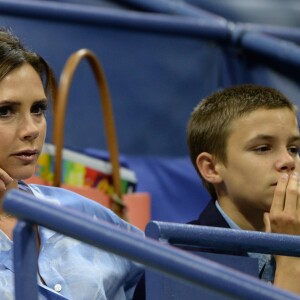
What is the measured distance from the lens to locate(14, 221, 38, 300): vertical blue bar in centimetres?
129

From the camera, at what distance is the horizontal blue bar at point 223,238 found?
4.83 feet

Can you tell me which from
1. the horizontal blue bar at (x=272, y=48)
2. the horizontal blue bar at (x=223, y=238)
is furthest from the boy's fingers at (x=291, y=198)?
the horizontal blue bar at (x=272, y=48)

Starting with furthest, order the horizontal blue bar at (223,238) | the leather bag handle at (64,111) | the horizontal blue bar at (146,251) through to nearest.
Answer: the leather bag handle at (64,111), the horizontal blue bar at (223,238), the horizontal blue bar at (146,251)

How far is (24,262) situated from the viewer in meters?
1.30

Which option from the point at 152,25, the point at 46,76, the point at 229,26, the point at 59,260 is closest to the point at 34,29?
the point at 152,25

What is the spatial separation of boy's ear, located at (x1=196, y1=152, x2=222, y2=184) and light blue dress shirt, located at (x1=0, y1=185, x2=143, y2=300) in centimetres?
35

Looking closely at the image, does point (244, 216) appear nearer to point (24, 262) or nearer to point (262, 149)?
point (262, 149)

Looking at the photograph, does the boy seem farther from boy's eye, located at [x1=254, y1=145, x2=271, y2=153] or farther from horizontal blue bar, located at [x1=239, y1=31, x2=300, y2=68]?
horizontal blue bar, located at [x1=239, y1=31, x2=300, y2=68]

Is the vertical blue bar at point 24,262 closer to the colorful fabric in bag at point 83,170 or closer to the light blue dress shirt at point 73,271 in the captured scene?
the light blue dress shirt at point 73,271

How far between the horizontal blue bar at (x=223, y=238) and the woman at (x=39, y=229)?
0.26 meters

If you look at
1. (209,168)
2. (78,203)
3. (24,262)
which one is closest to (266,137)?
(209,168)

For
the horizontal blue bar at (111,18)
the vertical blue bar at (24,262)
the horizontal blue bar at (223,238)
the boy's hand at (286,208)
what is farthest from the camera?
the horizontal blue bar at (111,18)

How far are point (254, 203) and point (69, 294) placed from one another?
1.52 feet

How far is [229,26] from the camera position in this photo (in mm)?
Answer: 3551
